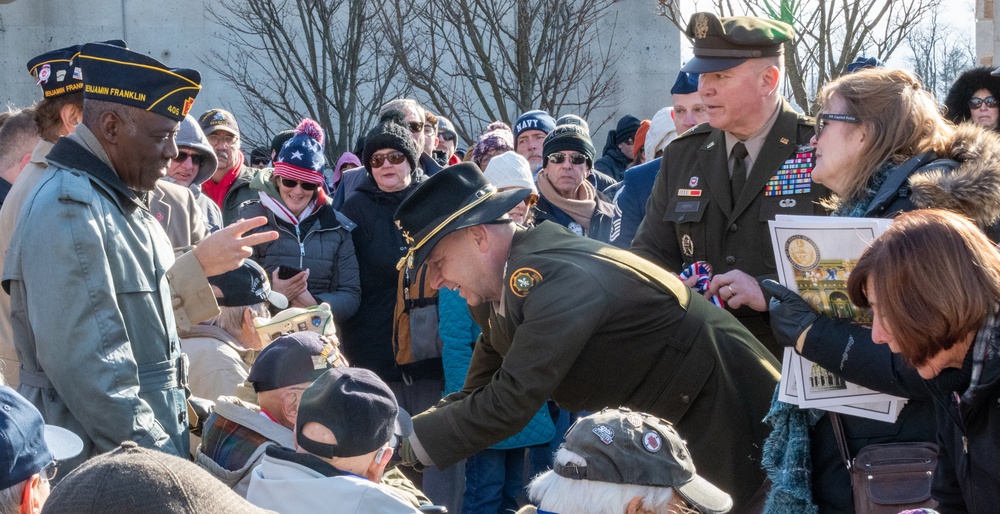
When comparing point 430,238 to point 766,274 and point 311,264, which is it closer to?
point 766,274

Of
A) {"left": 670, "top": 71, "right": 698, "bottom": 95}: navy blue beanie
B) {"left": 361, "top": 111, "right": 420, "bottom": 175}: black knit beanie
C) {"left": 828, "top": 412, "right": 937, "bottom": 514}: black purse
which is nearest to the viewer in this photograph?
{"left": 828, "top": 412, "right": 937, "bottom": 514}: black purse

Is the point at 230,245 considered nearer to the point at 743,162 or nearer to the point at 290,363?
the point at 290,363

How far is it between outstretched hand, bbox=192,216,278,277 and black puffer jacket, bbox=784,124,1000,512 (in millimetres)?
1931

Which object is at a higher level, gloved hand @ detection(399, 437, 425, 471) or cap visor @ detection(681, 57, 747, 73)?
cap visor @ detection(681, 57, 747, 73)

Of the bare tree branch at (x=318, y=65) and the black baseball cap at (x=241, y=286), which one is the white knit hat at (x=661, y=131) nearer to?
the black baseball cap at (x=241, y=286)

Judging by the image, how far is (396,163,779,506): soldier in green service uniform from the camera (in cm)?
356

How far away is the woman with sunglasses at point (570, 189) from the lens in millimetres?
6934

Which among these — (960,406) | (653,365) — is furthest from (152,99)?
(960,406)

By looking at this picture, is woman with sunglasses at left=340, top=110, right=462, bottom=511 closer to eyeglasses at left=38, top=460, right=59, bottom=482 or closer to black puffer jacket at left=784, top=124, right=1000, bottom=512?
black puffer jacket at left=784, top=124, right=1000, bottom=512

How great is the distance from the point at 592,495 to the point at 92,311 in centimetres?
173

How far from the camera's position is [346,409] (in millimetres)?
3264

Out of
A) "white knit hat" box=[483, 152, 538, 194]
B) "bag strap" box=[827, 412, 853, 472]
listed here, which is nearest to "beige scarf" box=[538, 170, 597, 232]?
"white knit hat" box=[483, 152, 538, 194]

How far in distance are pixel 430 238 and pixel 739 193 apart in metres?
1.36

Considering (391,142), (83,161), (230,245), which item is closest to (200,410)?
(230,245)
